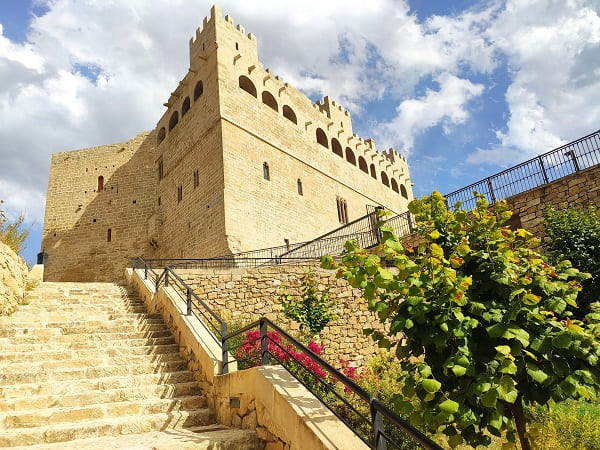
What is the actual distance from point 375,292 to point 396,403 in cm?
88

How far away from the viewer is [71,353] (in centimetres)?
548

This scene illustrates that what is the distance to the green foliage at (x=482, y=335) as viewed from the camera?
2.78 metres

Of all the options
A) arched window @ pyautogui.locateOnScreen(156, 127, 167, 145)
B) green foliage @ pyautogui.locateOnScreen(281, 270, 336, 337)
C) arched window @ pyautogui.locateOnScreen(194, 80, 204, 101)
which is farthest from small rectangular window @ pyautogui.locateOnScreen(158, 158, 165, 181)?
green foliage @ pyautogui.locateOnScreen(281, 270, 336, 337)

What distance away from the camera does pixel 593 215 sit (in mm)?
8984

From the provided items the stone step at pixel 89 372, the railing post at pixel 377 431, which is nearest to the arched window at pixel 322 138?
the stone step at pixel 89 372

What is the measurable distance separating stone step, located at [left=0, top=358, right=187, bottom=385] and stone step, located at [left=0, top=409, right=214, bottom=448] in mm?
945

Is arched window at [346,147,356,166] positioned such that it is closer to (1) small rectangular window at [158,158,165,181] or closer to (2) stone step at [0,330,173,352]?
(1) small rectangular window at [158,158,165,181]

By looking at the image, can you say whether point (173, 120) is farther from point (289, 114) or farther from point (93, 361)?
point (93, 361)

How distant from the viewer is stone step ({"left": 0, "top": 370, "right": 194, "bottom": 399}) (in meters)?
4.53

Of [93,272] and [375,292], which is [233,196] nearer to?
[93,272]

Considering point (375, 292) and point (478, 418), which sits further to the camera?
point (375, 292)

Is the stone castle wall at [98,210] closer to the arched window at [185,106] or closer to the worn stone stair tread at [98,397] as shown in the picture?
the arched window at [185,106]

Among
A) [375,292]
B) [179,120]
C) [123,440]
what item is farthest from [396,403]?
[179,120]

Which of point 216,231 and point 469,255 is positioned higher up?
point 216,231
